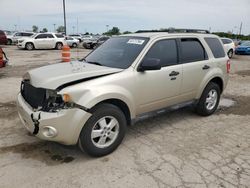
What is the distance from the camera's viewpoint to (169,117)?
5.35m

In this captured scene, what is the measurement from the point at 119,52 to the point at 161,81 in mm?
878

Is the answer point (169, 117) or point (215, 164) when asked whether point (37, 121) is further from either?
point (169, 117)

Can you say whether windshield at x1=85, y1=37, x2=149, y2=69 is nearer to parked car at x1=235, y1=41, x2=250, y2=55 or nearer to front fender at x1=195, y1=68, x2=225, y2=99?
front fender at x1=195, y1=68, x2=225, y2=99

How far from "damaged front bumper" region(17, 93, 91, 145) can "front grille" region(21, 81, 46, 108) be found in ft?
0.51

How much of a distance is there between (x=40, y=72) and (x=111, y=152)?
63.5 inches

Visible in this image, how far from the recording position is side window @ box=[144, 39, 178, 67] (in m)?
4.20

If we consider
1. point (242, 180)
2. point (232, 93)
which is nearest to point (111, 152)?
point (242, 180)

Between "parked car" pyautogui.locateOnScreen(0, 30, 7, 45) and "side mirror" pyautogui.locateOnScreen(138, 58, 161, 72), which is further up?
"side mirror" pyautogui.locateOnScreen(138, 58, 161, 72)

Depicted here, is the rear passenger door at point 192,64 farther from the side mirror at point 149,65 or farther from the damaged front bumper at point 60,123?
the damaged front bumper at point 60,123

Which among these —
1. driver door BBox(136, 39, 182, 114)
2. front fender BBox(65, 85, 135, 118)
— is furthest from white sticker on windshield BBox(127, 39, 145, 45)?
front fender BBox(65, 85, 135, 118)

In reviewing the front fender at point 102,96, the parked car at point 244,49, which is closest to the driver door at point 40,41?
Answer: the parked car at point 244,49

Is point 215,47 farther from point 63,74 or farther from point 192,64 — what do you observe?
point 63,74

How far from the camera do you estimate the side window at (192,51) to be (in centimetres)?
470

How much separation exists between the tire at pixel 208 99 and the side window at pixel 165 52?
121cm
